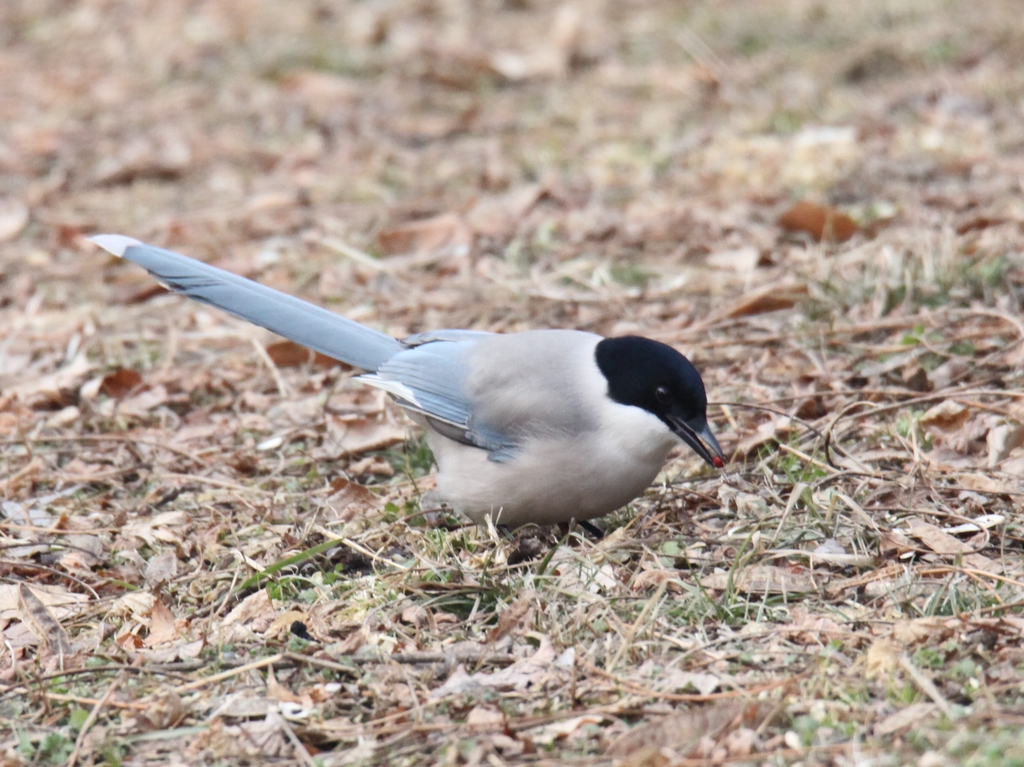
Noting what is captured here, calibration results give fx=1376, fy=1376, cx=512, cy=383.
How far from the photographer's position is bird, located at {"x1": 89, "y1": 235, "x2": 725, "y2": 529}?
13.5 feet

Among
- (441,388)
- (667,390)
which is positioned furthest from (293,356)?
(667,390)

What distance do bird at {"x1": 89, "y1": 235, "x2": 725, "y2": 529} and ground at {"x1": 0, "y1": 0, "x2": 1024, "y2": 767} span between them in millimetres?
194

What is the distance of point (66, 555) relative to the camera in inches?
179

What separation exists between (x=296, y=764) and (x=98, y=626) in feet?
3.73

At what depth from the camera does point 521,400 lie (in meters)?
4.34

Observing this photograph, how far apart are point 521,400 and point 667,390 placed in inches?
19.7

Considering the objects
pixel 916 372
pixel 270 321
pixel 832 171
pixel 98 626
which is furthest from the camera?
pixel 832 171

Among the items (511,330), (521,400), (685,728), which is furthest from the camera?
(511,330)

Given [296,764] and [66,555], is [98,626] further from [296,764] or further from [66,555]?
[296,764]

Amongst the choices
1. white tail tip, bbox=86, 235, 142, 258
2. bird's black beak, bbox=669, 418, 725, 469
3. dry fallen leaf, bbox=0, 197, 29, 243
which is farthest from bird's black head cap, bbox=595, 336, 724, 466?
dry fallen leaf, bbox=0, 197, 29, 243

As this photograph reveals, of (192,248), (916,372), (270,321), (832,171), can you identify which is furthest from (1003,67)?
(270,321)

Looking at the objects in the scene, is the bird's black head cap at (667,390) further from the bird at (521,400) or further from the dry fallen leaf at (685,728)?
the dry fallen leaf at (685,728)

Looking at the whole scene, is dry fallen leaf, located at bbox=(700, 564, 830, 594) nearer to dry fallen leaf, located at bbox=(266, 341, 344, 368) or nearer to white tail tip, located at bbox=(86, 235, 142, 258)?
white tail tip, located at bbox=(86, 235, 142, 258)

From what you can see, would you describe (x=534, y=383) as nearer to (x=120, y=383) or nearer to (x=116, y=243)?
(x=116, y=243)
